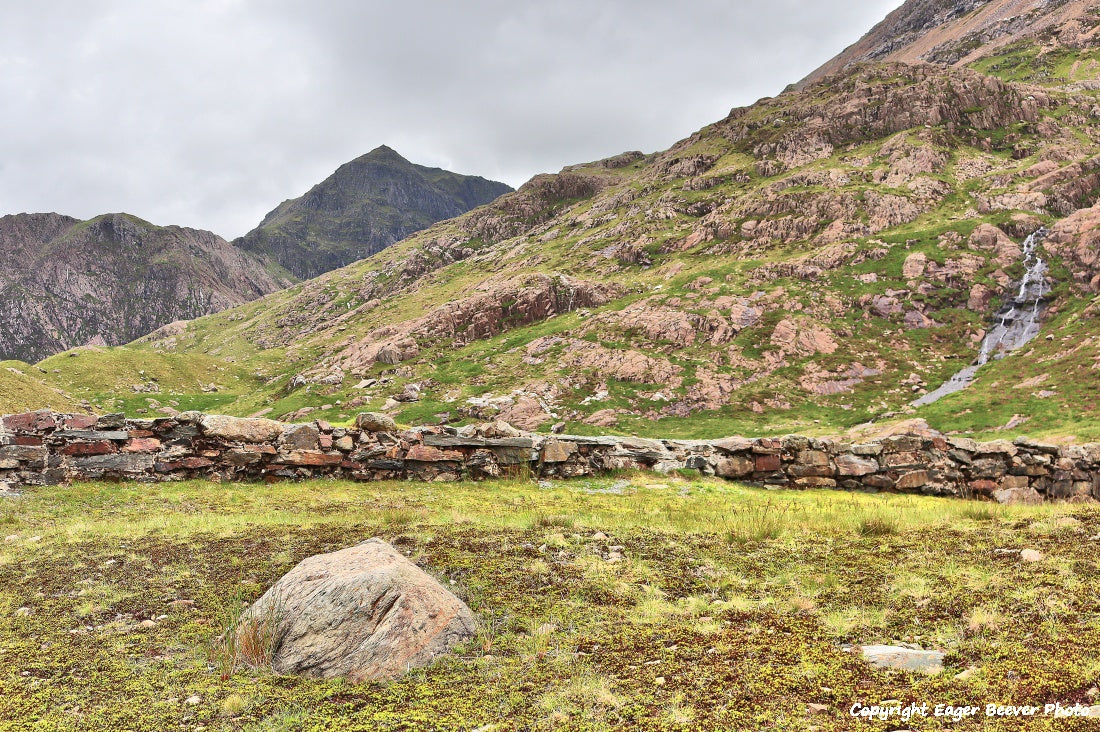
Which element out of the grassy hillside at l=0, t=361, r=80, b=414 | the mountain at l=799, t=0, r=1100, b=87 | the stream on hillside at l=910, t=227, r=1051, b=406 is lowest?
the stream on hillside at l=910, t=227, r=1051, b=406

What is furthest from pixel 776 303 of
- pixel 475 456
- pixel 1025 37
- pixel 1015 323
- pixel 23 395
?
pixel 1025 37

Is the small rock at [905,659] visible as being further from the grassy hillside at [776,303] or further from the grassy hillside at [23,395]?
the grassy hillside at [23,395]

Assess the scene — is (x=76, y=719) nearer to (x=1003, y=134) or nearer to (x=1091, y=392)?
(x=1091, y=392)

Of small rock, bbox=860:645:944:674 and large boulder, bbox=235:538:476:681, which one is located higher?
large boulder, bbox=235:538:476:681

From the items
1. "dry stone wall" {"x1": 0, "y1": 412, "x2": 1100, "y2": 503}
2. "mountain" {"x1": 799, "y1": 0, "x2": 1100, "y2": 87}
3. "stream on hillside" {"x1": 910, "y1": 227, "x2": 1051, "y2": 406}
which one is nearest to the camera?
"dry stone wall" {"x1": 0, "y1": 412, "x2": 1100, "y2": 503}

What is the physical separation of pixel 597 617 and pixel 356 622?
105 inches

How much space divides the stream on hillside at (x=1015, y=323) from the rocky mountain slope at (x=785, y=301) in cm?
87

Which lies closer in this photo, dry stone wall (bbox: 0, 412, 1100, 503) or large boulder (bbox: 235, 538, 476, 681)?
large boulder (bbox: 235, 538, 476, 681)

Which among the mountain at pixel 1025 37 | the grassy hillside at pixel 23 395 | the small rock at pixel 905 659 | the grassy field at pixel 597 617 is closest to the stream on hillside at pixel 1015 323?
the grassy field at pixel 597 617

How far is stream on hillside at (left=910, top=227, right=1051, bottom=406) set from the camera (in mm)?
50969

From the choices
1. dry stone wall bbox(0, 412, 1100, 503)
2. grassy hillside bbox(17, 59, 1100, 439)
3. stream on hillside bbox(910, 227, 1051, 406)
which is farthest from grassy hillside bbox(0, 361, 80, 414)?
stream on hillside bbox(910, 227, 1051, 406)

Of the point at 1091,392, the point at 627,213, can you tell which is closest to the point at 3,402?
the point at 1091,392

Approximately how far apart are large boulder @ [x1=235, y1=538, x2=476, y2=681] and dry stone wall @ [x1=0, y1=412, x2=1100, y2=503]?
1190 cm

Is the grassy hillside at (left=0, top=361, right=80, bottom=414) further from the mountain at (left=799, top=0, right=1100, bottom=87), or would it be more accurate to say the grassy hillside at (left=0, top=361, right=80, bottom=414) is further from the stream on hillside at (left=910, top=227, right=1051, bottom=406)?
the mountain at (left=799, top=0, right=1100, bottom=87)
